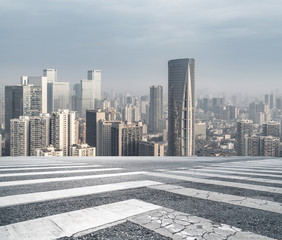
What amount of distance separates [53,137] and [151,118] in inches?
4473

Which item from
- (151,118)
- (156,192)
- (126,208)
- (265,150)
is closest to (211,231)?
(126,208)

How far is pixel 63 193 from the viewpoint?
394 centimetres

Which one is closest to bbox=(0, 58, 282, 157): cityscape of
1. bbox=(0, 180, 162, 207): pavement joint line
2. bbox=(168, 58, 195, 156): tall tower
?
bbox=(168, 58, 195, 156): tall tower

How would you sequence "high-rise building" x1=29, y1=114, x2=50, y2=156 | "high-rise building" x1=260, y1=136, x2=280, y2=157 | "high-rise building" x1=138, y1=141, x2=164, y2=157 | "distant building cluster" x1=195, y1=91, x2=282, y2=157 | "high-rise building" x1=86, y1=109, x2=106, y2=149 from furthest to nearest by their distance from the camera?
"high-rise building" x1=86, y1=109, x2=106, y2=149 < "high-rise building" x1=138, y1=141, x2=164, y2=157 < "high-rise building" x1=29, y1=114, x2=50, y2=156 < "distant building cluster" x1=195, y1=91, x2=282, y2=157 < "high-rise building" x1=260, y1=136, x2=280, y2=157

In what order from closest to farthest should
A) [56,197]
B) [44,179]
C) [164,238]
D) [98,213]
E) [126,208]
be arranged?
1. [164,238]
2. [98,213]
3. [126,208]
4. [56,197]
5. [44,179]

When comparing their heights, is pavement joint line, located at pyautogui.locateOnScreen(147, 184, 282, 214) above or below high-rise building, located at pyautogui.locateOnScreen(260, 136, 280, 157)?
above

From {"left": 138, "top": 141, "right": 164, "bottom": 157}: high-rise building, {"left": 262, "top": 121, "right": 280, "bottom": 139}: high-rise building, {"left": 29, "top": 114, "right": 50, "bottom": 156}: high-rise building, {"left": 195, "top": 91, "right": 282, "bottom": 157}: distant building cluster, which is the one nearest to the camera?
{"left": 195, "top": 91, "right": 282, "bottom": 157}: distant building cluster

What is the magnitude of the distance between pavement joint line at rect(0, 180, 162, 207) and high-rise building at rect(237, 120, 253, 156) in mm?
89954

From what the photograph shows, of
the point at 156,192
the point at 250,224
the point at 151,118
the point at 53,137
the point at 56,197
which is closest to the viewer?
the point at 250,224

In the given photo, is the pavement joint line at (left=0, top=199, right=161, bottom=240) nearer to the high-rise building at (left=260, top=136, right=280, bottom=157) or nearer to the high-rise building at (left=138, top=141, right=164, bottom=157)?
the high-rise building at (left=260, top=136, right=280, bottom=157)

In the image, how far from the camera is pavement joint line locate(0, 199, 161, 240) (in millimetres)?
2381

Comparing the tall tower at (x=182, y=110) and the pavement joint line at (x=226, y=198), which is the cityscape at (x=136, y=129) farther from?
the pavement joint line at (x=226, y=198)

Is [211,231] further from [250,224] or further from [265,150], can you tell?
[265,150]

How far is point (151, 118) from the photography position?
194 metres
